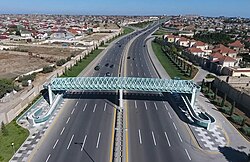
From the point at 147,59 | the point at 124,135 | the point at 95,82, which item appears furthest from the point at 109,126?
the point at 147,59

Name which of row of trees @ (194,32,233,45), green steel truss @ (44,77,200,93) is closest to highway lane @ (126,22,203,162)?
Result: green steel truss @ (44,77,200,93)

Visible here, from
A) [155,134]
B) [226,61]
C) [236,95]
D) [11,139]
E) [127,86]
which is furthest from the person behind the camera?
[226,61]

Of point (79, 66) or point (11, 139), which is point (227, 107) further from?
point (79, 66)

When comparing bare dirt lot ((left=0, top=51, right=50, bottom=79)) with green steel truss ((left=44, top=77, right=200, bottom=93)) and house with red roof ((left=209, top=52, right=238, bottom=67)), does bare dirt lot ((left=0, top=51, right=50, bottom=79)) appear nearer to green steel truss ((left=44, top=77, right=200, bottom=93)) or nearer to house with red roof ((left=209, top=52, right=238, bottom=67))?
green steel truss ((left=44, top=77, right=200, bottom=93))

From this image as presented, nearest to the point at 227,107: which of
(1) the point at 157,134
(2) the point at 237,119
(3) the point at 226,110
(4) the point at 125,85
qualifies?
(3) the point at 226,110

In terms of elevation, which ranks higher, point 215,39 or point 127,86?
point 215,39

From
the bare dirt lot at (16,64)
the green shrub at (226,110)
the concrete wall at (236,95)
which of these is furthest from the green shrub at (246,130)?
the bare dirt lot at (16,64)
